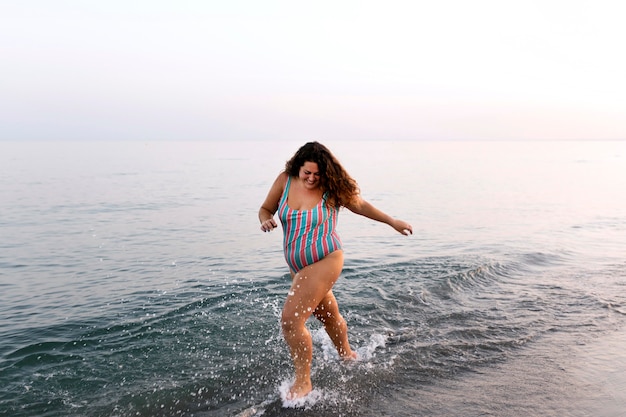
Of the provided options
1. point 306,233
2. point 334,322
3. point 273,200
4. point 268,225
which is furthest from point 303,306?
point 273,200

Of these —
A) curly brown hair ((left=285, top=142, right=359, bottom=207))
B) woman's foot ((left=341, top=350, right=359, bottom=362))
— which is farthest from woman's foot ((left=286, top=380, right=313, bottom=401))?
curly brown hair ((left=285, top=142, right=359, bottom=207))

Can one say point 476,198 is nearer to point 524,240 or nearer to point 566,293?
point 524,240

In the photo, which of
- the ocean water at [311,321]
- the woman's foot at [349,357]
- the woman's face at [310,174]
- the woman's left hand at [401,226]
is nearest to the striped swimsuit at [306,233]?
the woman's face at [310,174]

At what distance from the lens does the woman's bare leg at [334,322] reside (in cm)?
601

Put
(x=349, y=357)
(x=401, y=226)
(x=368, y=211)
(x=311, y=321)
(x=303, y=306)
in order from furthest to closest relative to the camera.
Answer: (x=311, y=321)
(x=349, y=357)
(x=401, y=226)
(x=368, y=211)
(x=303, y=306)

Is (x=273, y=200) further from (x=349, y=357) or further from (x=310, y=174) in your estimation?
(x=349, y=357)

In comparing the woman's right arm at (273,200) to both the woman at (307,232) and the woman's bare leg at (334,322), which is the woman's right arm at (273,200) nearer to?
the woman at (307,232)

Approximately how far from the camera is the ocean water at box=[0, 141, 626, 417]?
18.3 ft

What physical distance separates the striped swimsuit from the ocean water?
1.38 meters

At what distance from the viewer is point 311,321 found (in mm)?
8047

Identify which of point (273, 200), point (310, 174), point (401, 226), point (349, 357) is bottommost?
point (349, 357)

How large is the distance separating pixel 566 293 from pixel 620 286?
4.12ft

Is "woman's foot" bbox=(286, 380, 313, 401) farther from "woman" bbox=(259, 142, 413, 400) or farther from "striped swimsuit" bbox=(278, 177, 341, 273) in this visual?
"striped swimsuit" bbox=(278, 177, 341, 273)

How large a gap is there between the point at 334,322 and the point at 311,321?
1.91 m
